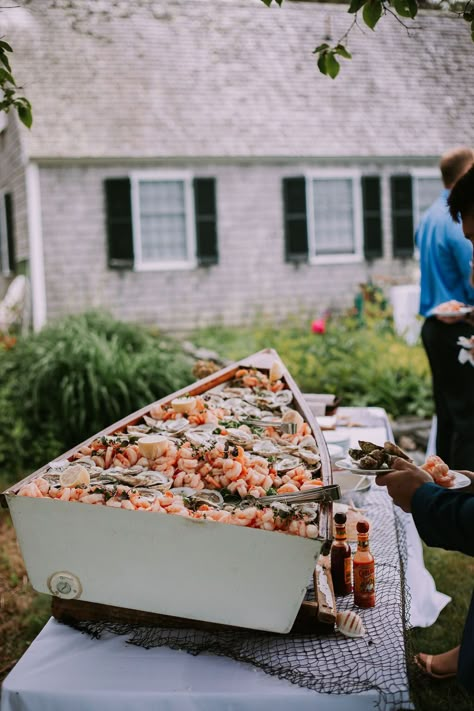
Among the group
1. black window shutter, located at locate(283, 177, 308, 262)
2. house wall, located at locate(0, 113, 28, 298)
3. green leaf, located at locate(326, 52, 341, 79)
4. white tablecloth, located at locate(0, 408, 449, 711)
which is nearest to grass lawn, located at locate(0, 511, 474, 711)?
white tablecloth, located at locate(0, 408, 449, 711)

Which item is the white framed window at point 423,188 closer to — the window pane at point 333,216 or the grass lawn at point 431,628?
the window pane at point 333,216

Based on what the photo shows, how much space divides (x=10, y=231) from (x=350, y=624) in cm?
1356

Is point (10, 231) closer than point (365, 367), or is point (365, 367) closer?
point (365, 367)

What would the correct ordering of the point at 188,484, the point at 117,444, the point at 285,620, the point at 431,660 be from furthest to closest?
the point at 431,660
the point at 117,444
the point at 188,484
the point at 285,620

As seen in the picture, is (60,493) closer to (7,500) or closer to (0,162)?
(7,500)

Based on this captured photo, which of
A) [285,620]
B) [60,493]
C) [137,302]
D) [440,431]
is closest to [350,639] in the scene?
[285,620]

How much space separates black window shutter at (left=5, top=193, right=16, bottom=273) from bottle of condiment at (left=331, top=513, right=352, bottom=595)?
42.8ft

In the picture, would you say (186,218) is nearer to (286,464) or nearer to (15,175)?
(15,175)

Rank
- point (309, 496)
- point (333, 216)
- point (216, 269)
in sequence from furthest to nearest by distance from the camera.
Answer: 1. point (333, 216)
2. point (216, 269)
3. point (309, 496)

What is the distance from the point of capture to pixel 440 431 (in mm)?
4715

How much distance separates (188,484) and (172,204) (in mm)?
11228

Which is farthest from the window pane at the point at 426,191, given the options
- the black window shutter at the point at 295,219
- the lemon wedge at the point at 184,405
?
the lemon wedge at the point at 184,405

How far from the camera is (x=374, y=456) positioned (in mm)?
2037

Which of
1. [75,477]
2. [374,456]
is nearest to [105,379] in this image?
[75,477]
